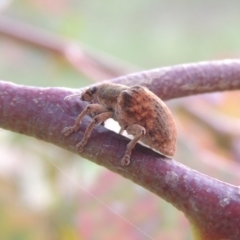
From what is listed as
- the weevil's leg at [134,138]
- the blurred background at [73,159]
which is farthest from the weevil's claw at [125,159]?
the blurred background at [73,159]

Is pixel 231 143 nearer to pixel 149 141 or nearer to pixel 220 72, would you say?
pixel 220 72

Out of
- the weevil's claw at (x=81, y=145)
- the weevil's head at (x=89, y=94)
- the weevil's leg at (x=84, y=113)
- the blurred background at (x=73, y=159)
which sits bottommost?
the blurred background at (x=73, y=159)

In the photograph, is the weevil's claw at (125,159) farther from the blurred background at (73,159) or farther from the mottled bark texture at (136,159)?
the blurred background at (73,159)

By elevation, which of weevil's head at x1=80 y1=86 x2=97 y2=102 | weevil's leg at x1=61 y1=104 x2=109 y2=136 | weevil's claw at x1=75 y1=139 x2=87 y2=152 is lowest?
weevil's claw at x1=75 y1=139 x2=87 y2=152

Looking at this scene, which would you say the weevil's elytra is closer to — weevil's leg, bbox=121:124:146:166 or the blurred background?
weevil's leg, bbox=121:124:146:166

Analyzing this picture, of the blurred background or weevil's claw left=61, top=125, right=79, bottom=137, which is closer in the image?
weevil's claw left=61, top=125, right=79, bottom=137

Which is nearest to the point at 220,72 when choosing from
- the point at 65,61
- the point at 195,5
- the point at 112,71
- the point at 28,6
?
the point at 112,71

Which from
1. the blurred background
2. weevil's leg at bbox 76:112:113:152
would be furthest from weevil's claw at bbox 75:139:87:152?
the blurred background

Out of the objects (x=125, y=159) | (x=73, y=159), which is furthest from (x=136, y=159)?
(x=73, y=159)
